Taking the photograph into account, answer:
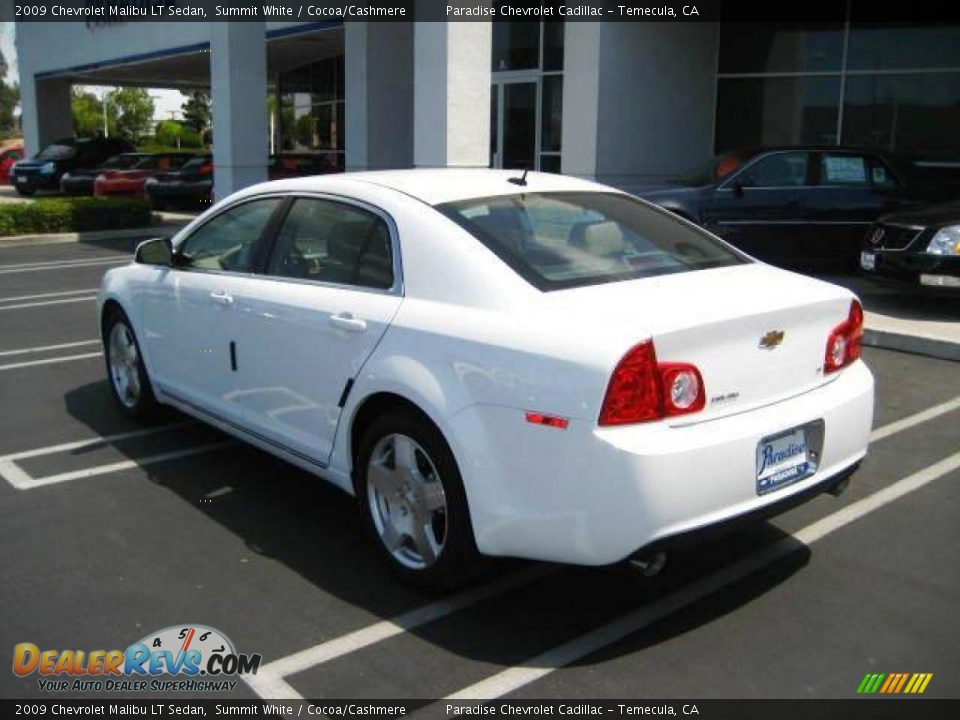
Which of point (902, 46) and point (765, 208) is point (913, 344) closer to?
point (765, 208)

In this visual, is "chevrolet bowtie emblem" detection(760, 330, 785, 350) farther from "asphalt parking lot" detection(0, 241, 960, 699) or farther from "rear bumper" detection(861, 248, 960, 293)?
"rear bumper" detection(861, 248, 960, 293)

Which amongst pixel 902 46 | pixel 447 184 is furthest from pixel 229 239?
pixel 902 46

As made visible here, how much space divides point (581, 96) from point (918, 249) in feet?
20.5

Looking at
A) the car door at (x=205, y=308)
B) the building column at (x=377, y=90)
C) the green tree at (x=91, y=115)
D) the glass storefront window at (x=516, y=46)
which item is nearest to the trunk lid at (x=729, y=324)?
the car door at (x=205, y=308)

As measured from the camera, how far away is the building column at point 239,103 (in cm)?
1680

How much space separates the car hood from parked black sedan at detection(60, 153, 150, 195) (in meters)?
22.2

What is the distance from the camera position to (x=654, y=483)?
3189 millimetres

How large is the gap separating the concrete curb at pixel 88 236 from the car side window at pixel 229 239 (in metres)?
13.4

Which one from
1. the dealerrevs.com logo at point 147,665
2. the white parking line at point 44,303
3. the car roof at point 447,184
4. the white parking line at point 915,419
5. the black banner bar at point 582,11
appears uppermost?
the black banner bar at point 582,11

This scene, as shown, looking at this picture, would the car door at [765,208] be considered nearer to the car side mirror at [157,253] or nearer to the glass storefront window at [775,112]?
the glass storefront window at [775,112]

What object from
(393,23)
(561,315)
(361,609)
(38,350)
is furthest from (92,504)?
(393,23)

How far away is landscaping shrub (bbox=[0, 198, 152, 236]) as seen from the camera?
17.8 m

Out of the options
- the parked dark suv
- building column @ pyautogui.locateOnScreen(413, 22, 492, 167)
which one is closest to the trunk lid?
building column @ pyautogui.locateOnScreen(413, 22, 492, 167)

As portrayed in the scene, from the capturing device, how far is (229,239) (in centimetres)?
527
